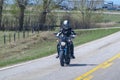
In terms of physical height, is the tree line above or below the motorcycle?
below

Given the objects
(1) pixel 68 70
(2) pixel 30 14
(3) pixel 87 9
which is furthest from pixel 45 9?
(1) pixel 68 70

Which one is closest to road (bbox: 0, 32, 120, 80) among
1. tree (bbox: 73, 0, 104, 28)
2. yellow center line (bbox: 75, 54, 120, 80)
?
yellow center line (bbox: 75, 54, 120, 80)

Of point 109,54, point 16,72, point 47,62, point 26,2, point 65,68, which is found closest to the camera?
point 16,72

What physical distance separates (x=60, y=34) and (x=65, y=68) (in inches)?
52.8

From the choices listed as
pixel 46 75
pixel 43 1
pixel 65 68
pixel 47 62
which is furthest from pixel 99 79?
pixel 43 1

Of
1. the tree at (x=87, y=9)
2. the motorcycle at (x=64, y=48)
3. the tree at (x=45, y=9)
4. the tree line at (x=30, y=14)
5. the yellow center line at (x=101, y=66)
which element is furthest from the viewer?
the tree at (x=87, y=9)

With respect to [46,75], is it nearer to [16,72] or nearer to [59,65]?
[16,72]

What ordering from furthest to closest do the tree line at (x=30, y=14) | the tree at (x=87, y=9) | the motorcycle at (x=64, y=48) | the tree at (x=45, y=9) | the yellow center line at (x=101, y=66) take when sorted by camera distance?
the tree at (x=87, y=9) < the tree at (x=45, y=9) < the tree line at (x=30, y=14) < the motorcycle at (x=64, y=48) < the yellow center line at (x=101, y=66)

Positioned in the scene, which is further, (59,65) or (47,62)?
(47,62)

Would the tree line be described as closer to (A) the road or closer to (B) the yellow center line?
(B) the yellow center line

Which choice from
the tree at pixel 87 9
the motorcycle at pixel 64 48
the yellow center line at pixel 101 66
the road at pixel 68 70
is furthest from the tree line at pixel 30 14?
the motorcycle at pixel 64 48

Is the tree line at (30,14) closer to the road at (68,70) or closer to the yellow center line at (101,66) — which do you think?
the yellow center line at (101,66)

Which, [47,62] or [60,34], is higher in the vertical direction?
[60,34]

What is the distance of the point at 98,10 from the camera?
63.7 m
